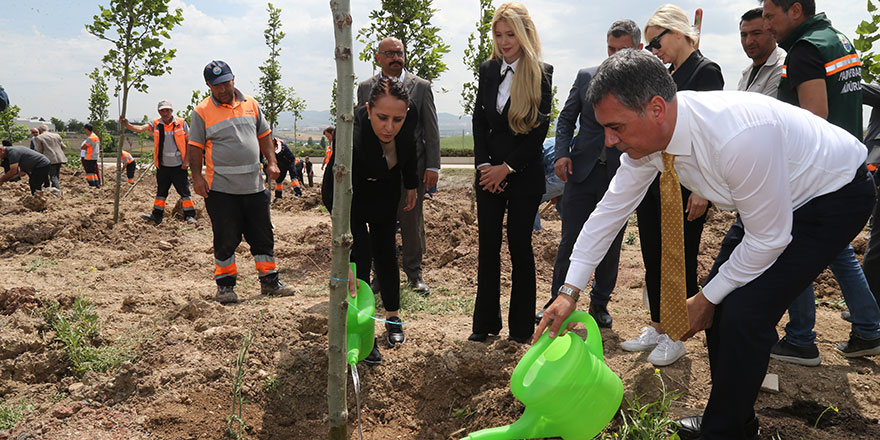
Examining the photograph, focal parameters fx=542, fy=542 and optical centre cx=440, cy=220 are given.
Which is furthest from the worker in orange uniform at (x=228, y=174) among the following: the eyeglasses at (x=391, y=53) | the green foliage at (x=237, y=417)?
the green foliage at (x=237, y=417)

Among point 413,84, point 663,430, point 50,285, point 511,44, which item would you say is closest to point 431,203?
point 413,84

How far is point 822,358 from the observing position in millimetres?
3057

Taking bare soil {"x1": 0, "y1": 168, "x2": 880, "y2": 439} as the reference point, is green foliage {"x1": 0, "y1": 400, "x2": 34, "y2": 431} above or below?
below

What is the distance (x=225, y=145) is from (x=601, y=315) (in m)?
3.14

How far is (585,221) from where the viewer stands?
344 cm

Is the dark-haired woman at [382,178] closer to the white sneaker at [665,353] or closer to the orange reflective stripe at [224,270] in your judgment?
the white sneaker at [665,353]

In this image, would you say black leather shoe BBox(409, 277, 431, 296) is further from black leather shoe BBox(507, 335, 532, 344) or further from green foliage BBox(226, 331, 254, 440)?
green foliage BBox(226, 331, 254, 440)

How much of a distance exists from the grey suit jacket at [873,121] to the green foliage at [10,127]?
15.8 m

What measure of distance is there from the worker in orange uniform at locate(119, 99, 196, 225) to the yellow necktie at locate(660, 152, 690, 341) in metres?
7.30

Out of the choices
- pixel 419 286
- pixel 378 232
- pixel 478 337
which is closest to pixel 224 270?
pixel 419 286

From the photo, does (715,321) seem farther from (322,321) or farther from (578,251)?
(322,321)

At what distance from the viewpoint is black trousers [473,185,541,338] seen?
10.6 feet

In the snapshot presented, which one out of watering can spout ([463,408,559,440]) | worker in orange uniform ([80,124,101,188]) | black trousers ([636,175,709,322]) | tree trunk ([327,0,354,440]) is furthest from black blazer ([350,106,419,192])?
worker in orange uniform ([80,124,101,188])

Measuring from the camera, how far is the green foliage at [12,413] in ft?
8.59
